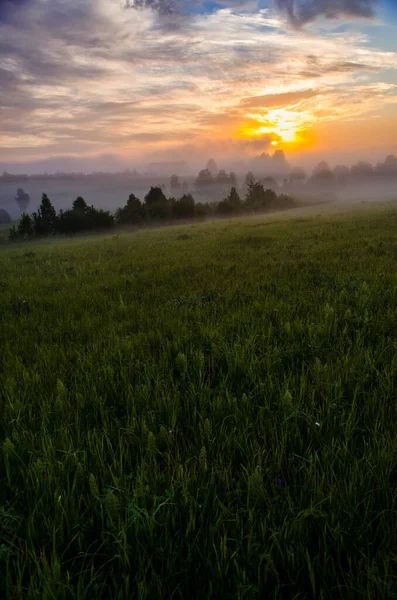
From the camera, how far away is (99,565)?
1.40 m

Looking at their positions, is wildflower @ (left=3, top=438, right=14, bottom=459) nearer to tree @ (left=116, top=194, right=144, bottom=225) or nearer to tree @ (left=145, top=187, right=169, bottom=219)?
tree @ (left=116, top=194, right=144, bottom=225)

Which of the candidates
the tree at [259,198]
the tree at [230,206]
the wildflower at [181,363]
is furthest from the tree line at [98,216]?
the wildflower at [181,363]

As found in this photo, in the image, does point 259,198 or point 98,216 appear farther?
point 259,198

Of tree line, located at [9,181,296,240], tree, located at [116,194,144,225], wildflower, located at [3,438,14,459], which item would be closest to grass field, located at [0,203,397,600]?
wildflower, located at [3,438,14,459]

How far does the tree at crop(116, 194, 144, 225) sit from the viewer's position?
82875mm

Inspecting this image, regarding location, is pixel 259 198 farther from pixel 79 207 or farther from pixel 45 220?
pixel 45 220

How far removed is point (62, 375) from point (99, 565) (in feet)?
6.82

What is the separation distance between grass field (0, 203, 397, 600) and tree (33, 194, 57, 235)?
295ft

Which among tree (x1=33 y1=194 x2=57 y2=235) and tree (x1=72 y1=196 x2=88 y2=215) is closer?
tree (x1=72 y1=196 x2=88 y2=215)

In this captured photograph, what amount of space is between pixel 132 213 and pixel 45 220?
940 inches

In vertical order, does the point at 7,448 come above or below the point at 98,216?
below

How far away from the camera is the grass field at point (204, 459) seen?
4.25 feet

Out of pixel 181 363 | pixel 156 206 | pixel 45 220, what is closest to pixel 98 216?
pixel 45 220

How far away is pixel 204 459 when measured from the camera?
5.92 feet
